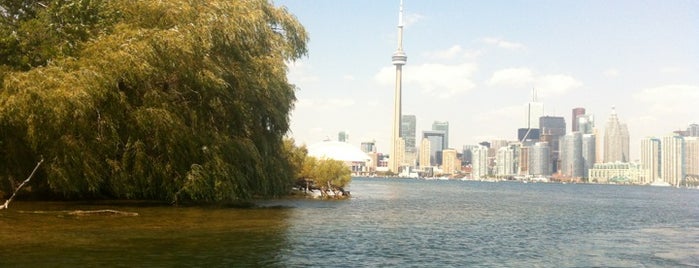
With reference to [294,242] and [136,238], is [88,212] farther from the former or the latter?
[294,242]

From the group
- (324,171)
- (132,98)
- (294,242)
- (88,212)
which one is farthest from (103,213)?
(324,171)

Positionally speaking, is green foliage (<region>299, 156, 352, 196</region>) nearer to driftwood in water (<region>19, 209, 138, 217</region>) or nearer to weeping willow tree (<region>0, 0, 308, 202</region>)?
weeping willow tree (<region>0, 0, 308, 202</region>)

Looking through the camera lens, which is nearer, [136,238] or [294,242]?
[136,238]

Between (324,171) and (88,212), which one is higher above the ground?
(324,171)

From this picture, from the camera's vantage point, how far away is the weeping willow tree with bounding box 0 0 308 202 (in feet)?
80.5

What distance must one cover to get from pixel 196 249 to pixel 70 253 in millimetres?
3119

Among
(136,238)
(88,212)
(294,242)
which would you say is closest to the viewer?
(136,238)

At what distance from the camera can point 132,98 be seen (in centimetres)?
2766

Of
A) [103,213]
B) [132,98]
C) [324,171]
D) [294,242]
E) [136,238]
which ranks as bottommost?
[294,242]

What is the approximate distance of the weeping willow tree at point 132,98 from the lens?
24.5 metres

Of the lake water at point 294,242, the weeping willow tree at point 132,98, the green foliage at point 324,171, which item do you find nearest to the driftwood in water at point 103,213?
the lake water at point 294,242

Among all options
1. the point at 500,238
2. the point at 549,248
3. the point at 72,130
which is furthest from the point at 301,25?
the point at 549,248

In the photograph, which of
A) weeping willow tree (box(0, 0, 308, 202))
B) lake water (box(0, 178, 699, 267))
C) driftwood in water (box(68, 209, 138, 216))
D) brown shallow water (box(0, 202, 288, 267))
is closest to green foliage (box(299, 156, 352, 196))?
weeping willow tree (box(0, 0, 308, 202))

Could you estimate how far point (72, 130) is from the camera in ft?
83.1
